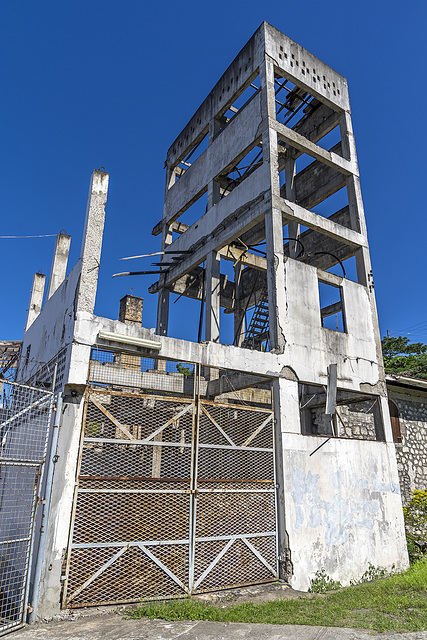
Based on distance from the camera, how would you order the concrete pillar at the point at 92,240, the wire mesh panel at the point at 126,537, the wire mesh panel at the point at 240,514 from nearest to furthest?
the wire mesh panel at the point at 126,537 < the wire mesh panel at the point at 240,514 < the concrete pillar at the point at 92,240

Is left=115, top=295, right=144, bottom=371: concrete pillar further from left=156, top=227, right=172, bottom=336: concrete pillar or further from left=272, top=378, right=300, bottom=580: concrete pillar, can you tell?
left=272, top=378, right=300, bottom=580: concrete pillar

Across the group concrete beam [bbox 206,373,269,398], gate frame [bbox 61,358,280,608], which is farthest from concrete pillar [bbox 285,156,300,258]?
gate frame [bbox 61,358,280,608]

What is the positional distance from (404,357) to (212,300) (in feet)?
70.8

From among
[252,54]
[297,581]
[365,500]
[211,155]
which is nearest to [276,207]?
[211,155]

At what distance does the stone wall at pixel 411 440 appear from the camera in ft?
45.8

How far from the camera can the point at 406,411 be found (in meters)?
14.9

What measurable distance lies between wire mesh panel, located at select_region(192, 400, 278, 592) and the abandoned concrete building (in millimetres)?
33

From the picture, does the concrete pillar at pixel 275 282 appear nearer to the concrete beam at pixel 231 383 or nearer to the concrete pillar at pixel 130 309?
the concrete beam at pixel 231 383

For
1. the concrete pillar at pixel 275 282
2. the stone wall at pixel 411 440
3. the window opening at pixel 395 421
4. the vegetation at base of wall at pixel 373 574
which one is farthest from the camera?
Answer: the window opening at pixel 395 421

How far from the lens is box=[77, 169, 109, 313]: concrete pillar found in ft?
26.0

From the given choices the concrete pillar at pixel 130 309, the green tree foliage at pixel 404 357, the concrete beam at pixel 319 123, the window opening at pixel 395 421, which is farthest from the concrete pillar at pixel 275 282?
the green tree foliage at pixel 404 357

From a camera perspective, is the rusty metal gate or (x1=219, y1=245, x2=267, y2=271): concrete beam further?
(x1=219, y1=245, x2=267, y2=271): concrete beam

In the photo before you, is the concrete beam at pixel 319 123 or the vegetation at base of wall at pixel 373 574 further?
the concrete beam at pixel 319 123

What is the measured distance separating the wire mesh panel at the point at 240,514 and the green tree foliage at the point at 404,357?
20178mm
